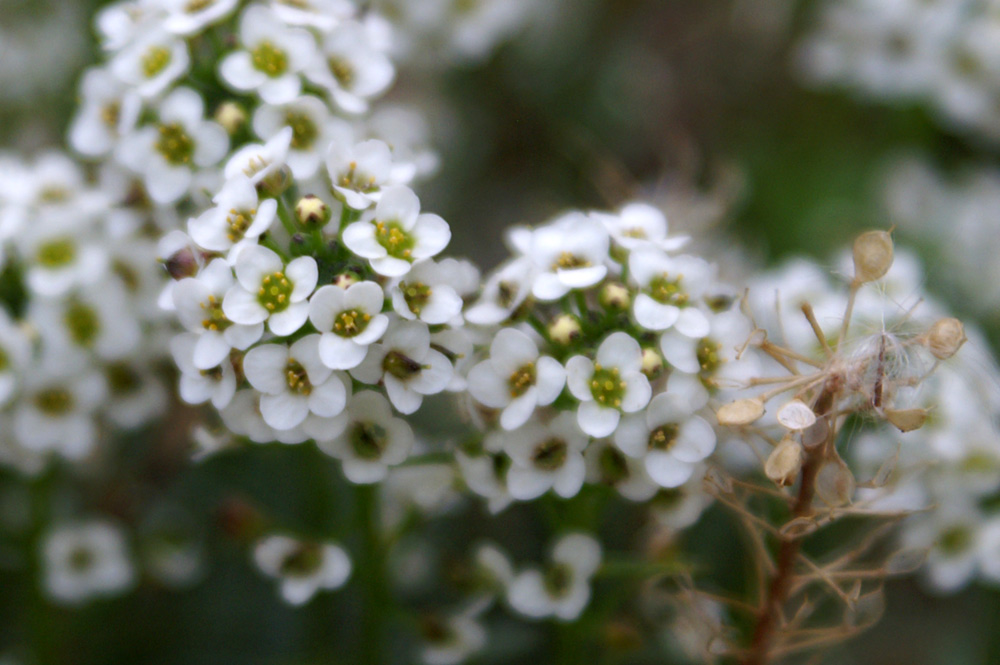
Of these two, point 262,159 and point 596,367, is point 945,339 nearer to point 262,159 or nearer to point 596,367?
point 596,367

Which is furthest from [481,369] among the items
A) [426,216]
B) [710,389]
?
[710,389]

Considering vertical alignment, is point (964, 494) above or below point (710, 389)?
below

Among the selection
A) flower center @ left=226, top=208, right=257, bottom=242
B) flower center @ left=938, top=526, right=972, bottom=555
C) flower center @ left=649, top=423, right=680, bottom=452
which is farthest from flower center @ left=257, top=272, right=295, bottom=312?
flower center @ left=938, top=526, right=972, bottom=555

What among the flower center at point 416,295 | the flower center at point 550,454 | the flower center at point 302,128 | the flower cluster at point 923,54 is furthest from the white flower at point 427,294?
the flower cluster at point 923,54

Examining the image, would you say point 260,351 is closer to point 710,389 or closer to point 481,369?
point 481,369

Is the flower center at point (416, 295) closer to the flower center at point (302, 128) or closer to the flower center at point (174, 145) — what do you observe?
the flower center at point (302, 128)

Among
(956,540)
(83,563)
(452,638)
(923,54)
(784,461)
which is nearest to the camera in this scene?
(784,461)

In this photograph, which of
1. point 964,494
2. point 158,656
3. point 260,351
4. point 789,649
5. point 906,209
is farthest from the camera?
point 906,209

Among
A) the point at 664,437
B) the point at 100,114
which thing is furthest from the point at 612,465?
the point at 100,114
